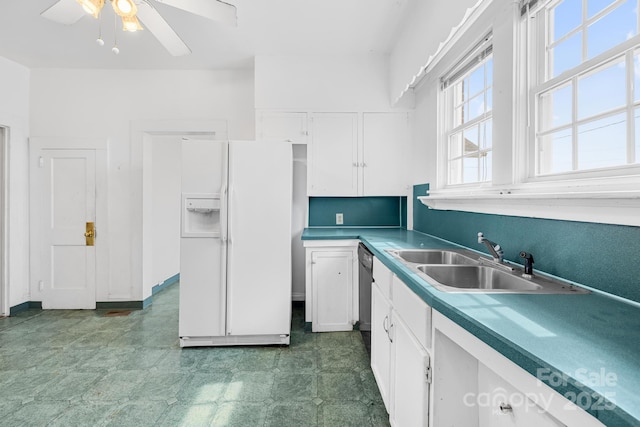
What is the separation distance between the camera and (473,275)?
5.18ft

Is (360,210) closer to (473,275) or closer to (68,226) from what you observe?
(473,275)

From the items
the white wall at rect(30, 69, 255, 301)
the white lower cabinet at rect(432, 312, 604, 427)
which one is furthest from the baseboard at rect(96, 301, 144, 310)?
the white lower cabinet at rect(432, 312, 604, 427)

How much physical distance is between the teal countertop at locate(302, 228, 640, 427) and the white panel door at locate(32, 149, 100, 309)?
149 inches

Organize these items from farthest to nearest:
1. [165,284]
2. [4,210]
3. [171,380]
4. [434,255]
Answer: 1. [165,284]
2. [4,210]
3. [171,380]
4. [434,255]

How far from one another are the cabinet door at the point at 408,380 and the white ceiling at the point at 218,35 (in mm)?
2357

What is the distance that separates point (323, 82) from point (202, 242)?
6.60ft

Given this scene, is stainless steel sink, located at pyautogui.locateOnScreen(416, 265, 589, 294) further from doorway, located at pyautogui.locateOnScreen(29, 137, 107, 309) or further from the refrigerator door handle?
doorway, located at pyautogui.locateOnScreen(29, 137, 107, 309)

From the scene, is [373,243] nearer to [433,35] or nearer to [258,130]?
[433,35]

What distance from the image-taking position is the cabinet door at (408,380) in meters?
1.11

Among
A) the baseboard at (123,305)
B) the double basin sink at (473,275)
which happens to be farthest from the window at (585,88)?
the baseboard at (123,305)

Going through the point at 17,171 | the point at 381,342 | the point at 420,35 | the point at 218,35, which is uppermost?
the point at 218,35

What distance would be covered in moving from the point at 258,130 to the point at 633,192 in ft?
9.13

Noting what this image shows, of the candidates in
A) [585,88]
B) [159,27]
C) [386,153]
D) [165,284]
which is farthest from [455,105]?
[165,284]

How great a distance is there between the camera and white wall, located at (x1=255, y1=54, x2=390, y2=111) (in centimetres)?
303
